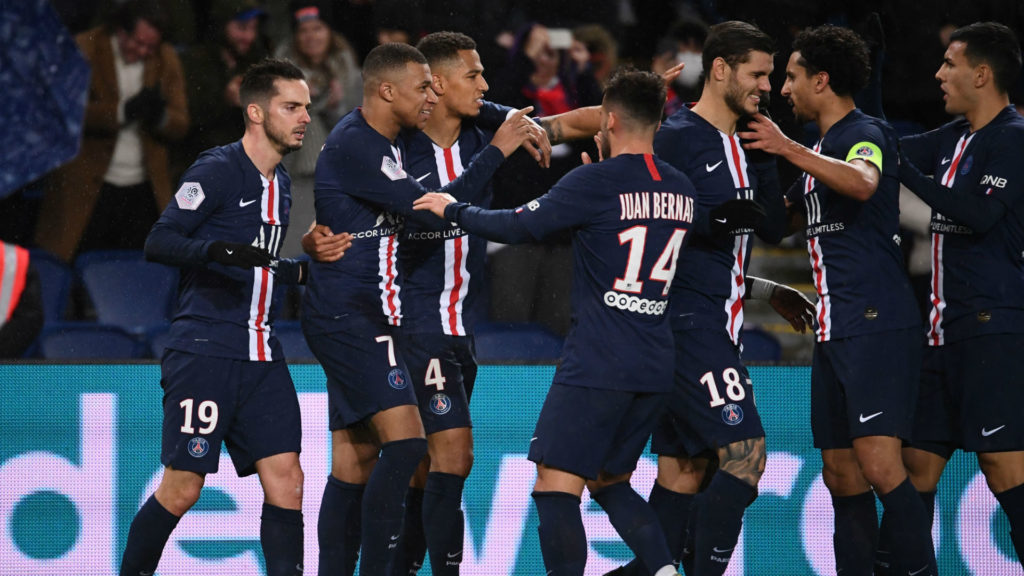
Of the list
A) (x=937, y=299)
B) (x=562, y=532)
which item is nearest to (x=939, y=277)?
(x=937, y=299)

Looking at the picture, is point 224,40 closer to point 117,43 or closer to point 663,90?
point 117,43

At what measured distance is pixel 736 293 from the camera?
14.8 feet

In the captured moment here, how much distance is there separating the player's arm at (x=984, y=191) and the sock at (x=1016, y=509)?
0.99 m

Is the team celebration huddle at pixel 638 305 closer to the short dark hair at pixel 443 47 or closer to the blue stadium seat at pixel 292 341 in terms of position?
the short dark hair at pixel 443 47

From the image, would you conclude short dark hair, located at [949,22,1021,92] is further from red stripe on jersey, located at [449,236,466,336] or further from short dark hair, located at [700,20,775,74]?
red stripe on jersey, located at [449,236,466,336]

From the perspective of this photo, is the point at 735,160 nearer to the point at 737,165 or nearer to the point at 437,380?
the point at 737,165

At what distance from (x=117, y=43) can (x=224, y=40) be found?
0.58 metres

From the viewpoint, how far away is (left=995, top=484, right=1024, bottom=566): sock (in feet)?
15.0

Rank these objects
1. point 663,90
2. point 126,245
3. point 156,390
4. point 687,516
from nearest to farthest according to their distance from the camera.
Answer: point 663,90 → point 687,516 → point 156,390 → point 126,245

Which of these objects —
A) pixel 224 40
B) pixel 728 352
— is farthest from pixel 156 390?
pixel 728 352

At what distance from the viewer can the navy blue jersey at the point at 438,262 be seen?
190 inches

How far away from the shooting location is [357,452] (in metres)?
4.70

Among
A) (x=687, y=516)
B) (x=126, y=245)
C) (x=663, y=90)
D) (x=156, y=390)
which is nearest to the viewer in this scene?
(x=663, y=90)

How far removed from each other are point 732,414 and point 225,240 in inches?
76.6
